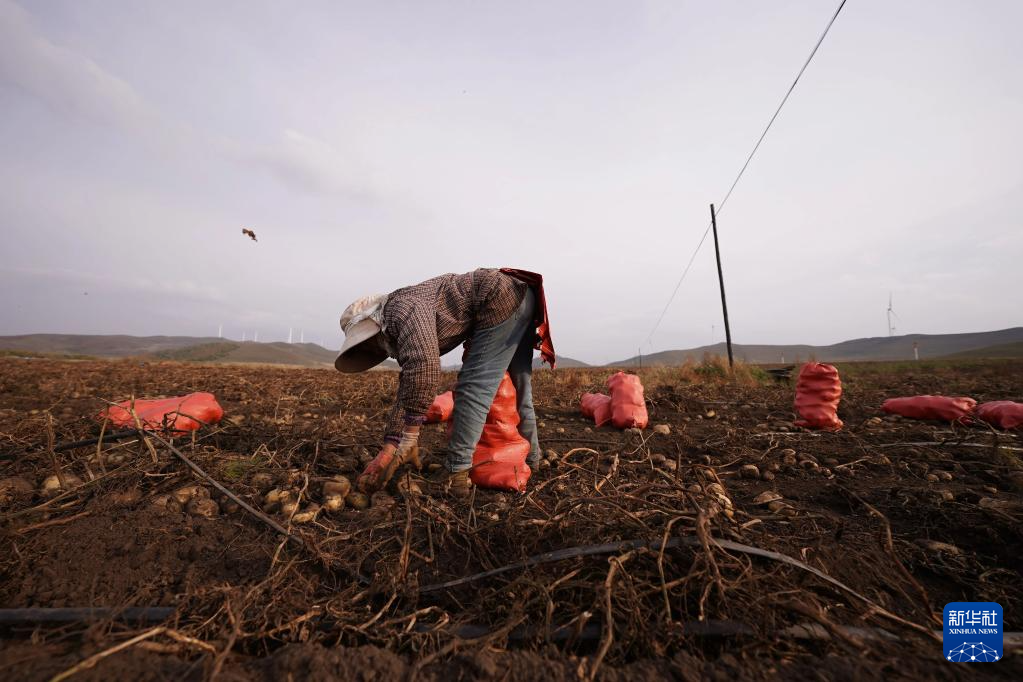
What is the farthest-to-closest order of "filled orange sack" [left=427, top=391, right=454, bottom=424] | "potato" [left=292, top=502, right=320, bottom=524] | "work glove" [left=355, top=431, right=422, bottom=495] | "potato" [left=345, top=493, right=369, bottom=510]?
"filled orange sack" [left=427, top=391, right=454, bottom=424] → "work glove" [left=355, top=431, right=422, bottom=495] → "potato" [left=345, top=493, right=369, bottom=510] → "potato" [left=292, top=502, right=320, bottom=524]

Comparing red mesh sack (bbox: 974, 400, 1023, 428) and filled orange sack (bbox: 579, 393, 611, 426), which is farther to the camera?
filled orange sack (bbox: 579, 393, 611, 426)

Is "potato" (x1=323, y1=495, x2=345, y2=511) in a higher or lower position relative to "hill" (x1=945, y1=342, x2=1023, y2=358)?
lower

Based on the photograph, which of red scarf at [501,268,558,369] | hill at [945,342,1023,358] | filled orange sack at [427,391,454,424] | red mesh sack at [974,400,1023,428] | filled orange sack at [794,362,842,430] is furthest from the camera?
hill at [945,342,1023,358]

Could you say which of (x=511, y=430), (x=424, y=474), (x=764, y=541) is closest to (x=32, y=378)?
(x=424, y=474)

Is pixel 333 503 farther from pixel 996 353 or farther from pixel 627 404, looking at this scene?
pixel 996 353

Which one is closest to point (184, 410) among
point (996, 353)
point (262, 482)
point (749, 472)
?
point (262, 482)

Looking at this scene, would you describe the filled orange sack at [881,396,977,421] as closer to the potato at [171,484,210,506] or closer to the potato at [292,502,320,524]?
the potato at [292,502,320,524]

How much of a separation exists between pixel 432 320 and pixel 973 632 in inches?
93.8

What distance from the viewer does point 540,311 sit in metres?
2.97

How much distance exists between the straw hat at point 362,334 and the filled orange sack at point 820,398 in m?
4.17

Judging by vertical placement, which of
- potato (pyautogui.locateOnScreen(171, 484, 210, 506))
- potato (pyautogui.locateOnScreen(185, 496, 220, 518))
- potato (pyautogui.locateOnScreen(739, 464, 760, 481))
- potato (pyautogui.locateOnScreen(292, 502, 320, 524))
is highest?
potato (pyautogui.locateOnScreen(171, 484, 210, 506))

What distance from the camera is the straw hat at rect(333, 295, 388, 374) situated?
256 cm

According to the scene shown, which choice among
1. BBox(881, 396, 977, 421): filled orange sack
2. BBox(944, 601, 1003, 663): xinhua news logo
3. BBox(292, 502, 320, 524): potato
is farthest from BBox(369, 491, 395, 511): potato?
BBox(881, 396, 977, 421): filled orange sack

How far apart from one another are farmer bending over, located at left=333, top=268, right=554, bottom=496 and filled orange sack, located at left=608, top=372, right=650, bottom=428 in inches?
82.8
